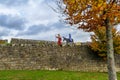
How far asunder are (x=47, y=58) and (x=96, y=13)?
17081 mm

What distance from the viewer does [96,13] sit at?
1667 cm

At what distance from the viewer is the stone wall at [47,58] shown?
3144 centimetres

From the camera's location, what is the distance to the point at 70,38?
4088 cm

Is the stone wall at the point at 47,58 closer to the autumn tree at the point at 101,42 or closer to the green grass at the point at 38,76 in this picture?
the autumn tree at the point at 101,42

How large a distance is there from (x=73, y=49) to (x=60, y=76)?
292 inches

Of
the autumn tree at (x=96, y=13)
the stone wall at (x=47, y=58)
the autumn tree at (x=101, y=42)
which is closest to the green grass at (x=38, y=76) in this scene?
the stone wall at (x=47, y=58)

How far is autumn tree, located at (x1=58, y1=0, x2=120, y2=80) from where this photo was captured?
54.1ft

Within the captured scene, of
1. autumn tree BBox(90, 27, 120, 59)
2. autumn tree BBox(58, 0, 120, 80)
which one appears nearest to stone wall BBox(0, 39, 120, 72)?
autumn tree BBox(90, 27, 120, 59)

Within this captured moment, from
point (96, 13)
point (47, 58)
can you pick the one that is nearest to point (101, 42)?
point (47, 58)

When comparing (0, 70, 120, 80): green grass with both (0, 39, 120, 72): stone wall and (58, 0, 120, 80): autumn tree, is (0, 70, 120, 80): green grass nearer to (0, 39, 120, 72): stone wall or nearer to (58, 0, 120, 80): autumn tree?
(0, 39, 120, 72): stone wall

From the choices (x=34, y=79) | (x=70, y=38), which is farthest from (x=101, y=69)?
(x=34, y=79)

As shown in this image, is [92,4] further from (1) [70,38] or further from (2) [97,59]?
(1) [70,38]

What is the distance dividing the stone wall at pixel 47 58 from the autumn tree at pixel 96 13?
14.4 meters

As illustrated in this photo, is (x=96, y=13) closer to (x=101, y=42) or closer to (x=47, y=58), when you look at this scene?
(x=47, y=58)
